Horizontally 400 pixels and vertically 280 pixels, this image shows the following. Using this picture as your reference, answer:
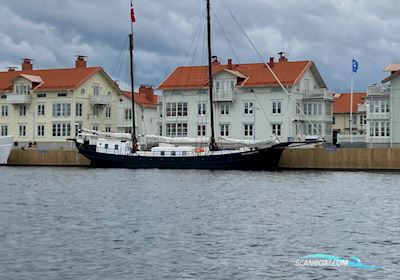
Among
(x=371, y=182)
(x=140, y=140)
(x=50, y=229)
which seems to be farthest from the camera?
(x=140, y=140)

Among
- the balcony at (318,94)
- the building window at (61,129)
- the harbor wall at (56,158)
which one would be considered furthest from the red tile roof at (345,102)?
the harbor wall at (56,158)

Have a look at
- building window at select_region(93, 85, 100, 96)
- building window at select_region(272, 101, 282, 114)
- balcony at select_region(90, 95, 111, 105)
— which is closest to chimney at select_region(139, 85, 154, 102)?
balcony at select_region(90, 95, 111, 105)

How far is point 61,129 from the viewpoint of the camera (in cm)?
9575

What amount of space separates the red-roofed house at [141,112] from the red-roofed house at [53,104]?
4.42m

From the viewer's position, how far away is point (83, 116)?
97.1 metres

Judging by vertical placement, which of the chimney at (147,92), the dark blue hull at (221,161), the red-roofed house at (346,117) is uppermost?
the chimney at (147,92)

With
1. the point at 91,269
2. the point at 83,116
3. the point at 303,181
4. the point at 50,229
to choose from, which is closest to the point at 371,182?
the point at 303,181

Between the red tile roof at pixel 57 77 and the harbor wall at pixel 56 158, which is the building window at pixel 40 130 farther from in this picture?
the harbor wall at pixel 56 158

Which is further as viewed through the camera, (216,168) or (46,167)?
(46,167)

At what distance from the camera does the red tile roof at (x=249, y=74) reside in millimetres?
88500

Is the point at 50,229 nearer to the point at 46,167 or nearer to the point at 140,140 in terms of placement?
the point at 46,167

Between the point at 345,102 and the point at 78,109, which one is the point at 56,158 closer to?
the point at 78,109

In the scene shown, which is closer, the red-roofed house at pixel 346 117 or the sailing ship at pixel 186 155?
the sailing ship at pixel 186 155

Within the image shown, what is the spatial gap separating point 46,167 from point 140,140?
1559 centimetres
